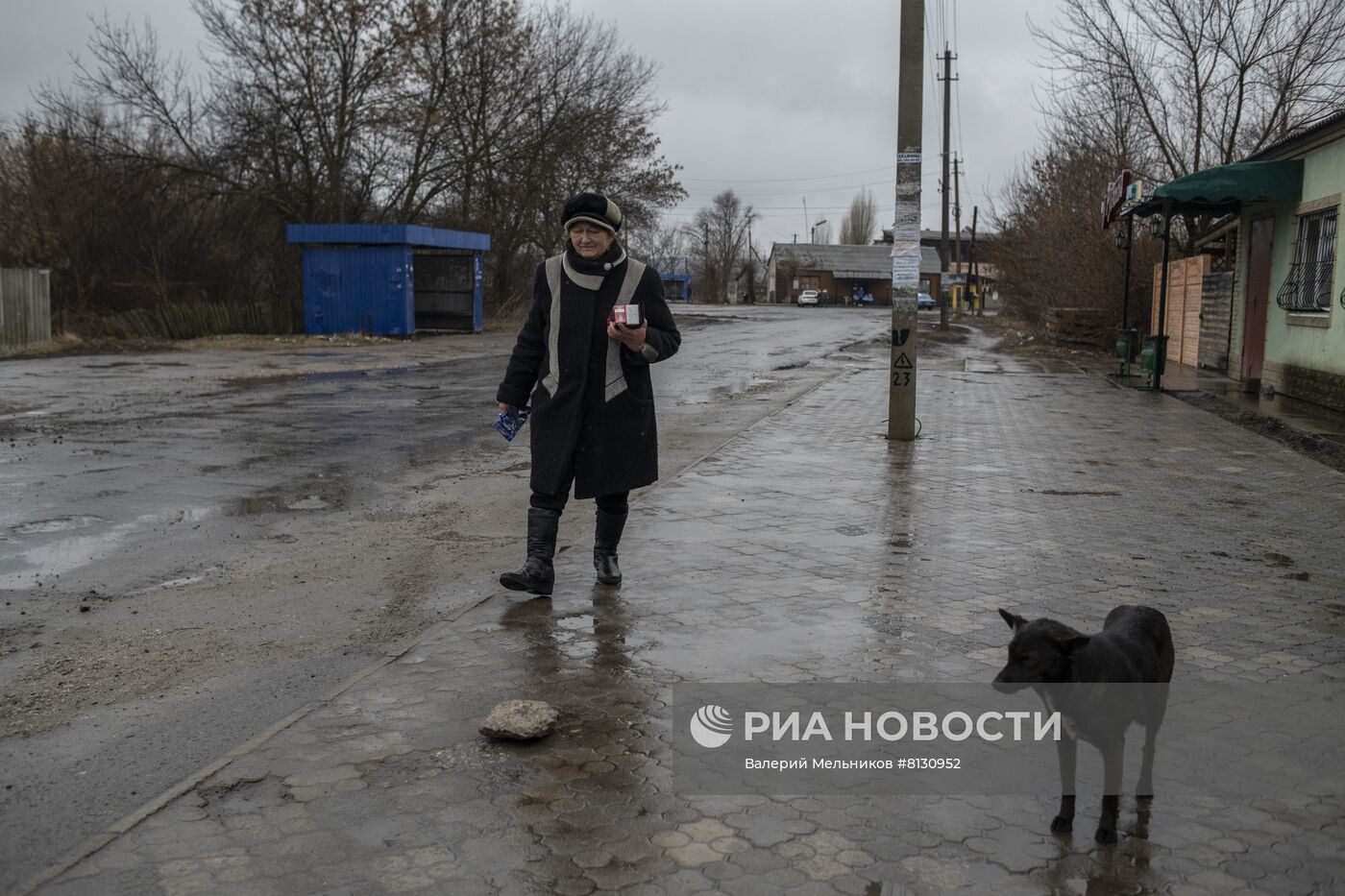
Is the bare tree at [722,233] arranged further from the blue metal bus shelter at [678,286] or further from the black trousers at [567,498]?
the black trousers at [567,498]

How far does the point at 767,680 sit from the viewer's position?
4.45 metres

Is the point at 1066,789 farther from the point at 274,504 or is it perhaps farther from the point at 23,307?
the point at 23,307

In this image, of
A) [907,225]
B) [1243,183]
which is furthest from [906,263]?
[1243,183]

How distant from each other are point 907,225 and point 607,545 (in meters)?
6.79

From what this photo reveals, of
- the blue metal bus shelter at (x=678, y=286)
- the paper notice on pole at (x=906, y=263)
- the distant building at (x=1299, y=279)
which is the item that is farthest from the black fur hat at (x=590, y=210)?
the blue metal bus shelter at (x=678, y=286)

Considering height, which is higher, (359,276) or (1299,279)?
(359,276)

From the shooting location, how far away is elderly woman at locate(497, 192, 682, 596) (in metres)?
5.50

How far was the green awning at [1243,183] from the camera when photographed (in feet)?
53.6

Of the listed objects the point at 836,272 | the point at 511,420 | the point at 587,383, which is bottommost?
the point at 511,420

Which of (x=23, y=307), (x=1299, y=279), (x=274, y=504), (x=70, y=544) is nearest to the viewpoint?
(x=70, y=544)

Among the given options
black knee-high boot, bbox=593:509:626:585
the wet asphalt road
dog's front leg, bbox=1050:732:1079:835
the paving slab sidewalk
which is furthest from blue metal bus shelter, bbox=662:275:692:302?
dog's front leg, bbox=1050:732:1079:835

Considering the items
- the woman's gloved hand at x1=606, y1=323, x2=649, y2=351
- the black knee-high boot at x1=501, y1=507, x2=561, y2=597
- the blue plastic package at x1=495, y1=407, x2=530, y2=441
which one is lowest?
the black knee-high boot at x1=501, y1=507, x2=561, y2=597

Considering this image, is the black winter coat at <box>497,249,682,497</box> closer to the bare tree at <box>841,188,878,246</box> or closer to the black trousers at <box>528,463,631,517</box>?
the black trousers at <box>528,463,631,517</box>

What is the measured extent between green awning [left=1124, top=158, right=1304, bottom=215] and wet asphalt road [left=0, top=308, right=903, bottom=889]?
6416 mm
